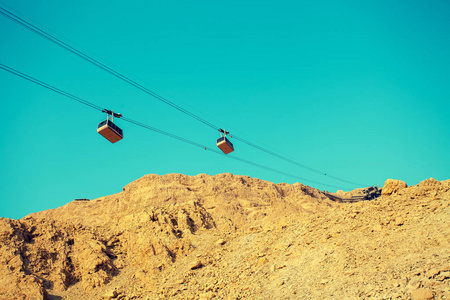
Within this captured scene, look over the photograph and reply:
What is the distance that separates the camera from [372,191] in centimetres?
5869

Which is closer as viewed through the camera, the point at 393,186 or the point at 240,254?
the point at 393,186

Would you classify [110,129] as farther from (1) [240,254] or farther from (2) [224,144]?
(1) [240,254]

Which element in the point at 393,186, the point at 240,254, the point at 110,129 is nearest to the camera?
the point at 110,129

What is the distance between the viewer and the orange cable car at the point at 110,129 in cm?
2038

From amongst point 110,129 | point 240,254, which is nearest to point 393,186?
point 240,254

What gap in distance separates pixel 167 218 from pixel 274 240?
9.91 meters

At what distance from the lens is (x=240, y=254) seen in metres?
26.4

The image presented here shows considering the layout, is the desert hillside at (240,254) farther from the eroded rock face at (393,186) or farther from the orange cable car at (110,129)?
the orange cable car at (110,129)

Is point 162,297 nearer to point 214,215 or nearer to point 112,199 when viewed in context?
point 214,215

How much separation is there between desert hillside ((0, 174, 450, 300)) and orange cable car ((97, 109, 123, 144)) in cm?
895

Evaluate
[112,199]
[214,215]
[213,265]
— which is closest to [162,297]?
[213,265]

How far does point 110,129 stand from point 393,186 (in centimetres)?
1593

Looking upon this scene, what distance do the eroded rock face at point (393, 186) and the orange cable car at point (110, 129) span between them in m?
15.1

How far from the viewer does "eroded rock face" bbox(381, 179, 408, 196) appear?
955 inches
